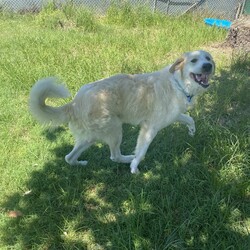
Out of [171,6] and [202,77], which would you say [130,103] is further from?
[171,6]

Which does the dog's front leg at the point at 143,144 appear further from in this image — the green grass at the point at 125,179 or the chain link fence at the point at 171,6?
the chain link fence at the point at 171,6

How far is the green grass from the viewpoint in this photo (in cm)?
277

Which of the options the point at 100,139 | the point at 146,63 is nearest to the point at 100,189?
the point at 100,139

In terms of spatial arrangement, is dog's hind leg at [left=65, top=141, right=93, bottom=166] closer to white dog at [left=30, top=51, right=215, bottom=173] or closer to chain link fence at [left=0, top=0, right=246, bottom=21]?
white dog at [left=30, top=51, right=215, bottom=173]

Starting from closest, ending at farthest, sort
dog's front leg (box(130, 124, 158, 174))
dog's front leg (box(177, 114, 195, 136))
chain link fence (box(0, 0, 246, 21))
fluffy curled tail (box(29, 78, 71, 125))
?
1. fluffy curled tail (box(29, 78, 71, 125))
2. dog's front leg (box(130, 124, 158, 174))
3. dog's front leg (box(177, 114, 195, 136))
4. chain link fence (box(0, 0, 246, 21))

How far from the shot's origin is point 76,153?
11.5ft

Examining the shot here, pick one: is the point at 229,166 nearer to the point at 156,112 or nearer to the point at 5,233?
the point at 156,112

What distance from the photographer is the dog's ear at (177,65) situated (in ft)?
10.5

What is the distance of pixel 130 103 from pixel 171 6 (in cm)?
767

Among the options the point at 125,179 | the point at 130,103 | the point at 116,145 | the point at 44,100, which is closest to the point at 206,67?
the point at 130,103

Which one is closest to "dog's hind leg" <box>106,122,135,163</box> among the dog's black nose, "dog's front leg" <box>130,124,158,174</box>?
"dog's front leg" <box>130,124,158,174</box>

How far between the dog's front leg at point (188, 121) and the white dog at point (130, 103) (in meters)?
0.35

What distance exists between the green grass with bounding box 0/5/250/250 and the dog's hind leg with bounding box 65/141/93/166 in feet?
0.28

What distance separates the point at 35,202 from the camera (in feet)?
10.3
